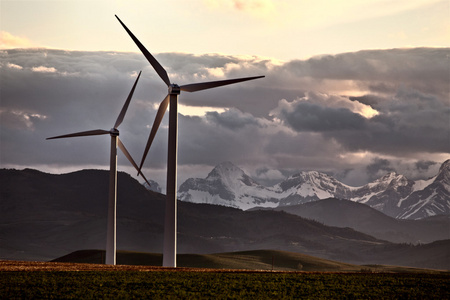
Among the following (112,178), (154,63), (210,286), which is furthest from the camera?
(112,178)

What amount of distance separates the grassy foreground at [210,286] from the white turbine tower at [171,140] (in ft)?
13.9

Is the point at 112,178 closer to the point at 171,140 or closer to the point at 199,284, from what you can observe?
the point at 171,140

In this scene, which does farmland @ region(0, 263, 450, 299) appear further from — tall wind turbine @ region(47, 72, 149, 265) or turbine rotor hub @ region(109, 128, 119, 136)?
turbine rotor hub @ region(109, 128, 119, 136)

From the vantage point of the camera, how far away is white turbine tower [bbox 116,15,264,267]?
349 ft

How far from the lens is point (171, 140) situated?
10819cm

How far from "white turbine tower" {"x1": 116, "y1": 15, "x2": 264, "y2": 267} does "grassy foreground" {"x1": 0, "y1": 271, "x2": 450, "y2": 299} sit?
13.9 ft

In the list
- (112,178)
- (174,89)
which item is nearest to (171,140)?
(174,89)

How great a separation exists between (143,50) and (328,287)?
150ft

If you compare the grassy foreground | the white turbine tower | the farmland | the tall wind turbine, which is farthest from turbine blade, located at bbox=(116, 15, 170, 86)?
the grassy foreground

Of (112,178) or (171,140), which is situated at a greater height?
(171,140)

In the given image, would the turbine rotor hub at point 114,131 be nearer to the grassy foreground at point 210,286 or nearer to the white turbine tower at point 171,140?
the white turbine tower at point 171,140

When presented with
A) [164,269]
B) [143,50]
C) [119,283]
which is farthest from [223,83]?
[119,283]

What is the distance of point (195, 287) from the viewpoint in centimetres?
9125

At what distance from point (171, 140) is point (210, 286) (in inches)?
965
